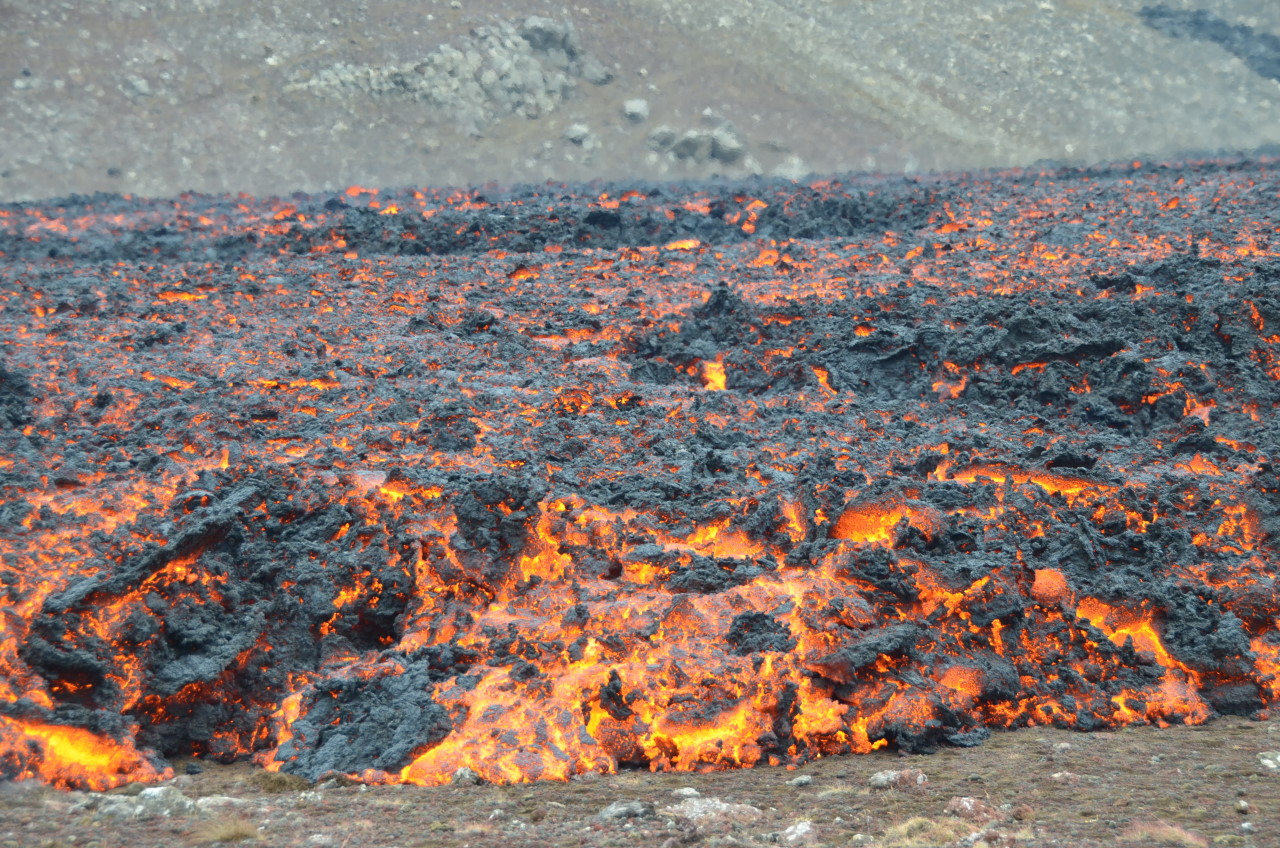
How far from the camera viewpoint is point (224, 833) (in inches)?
144

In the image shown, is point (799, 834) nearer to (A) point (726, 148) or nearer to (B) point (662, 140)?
(A) point (726, 148)

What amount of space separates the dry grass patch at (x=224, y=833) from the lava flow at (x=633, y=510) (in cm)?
76

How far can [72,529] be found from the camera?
17.9 feet

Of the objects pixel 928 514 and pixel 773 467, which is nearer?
pixel 928 514

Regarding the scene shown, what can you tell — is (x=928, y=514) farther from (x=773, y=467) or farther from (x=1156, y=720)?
(x=1156, y=720)

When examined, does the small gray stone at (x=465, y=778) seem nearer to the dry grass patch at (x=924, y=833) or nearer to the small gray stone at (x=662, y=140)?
the dry grass patch at (x=924, y=833)

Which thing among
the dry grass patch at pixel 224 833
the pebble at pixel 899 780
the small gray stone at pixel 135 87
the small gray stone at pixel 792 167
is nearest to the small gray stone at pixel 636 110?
the small gray stone at pixel 792 167

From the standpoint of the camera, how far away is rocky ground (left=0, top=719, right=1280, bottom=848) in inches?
144

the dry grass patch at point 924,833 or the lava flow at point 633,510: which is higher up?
the lava flow at point 633,510

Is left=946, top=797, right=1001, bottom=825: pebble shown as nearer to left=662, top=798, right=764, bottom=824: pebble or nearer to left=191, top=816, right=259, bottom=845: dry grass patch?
left=662, top=798, right=764, bottom=824: pebble

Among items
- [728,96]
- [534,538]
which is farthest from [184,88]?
[534,538]

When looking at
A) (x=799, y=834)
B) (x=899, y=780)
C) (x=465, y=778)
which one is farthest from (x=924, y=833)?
(x=465, y=778)

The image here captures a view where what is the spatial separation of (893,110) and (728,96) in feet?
15.2

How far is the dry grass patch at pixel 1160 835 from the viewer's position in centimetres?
342
